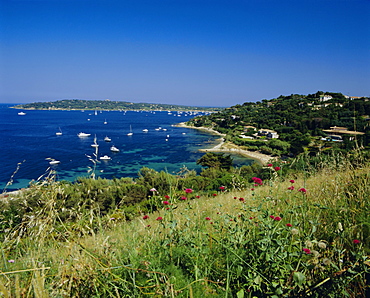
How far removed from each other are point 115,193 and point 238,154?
114 feet

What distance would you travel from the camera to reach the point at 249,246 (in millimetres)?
1891

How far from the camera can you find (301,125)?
56.0 m

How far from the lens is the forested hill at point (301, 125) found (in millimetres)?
39719

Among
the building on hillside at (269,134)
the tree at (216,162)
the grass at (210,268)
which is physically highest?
the grass at (210,268)

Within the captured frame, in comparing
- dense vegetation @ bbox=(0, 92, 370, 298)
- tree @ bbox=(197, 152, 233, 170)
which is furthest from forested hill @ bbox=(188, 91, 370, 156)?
dense vegetation @ bbox=(0, 92, 370, 298)

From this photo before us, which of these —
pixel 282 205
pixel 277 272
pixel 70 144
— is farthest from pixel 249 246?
pixel 70 144

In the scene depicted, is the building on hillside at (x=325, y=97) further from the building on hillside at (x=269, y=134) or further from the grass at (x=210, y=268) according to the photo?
the grass at (x=210, y=268)

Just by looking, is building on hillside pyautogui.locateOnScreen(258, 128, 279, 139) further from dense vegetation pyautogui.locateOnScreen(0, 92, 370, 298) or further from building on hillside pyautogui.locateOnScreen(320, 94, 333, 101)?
dense vegetation pyautogui.locateOnScreen(0, 92, 370, 298)

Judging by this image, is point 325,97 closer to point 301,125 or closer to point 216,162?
point 301,125

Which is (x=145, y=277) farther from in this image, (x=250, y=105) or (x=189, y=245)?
(x=250, y=105)

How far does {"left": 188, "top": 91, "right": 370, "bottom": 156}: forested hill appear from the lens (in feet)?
130

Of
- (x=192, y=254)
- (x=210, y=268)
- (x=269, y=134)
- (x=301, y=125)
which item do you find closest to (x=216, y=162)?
(x=192, y=254)

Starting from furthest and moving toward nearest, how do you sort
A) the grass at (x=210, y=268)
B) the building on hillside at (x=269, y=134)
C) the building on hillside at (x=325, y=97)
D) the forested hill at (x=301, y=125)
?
the building on hillside at (x=325, y=97), the building on hillside at (x=269, y=134), the forested hill at (x=301, y=125), the grass at (x=210, y=268)

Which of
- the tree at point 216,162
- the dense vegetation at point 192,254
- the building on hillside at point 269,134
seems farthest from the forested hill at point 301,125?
the dense vegetation at point 192,254
